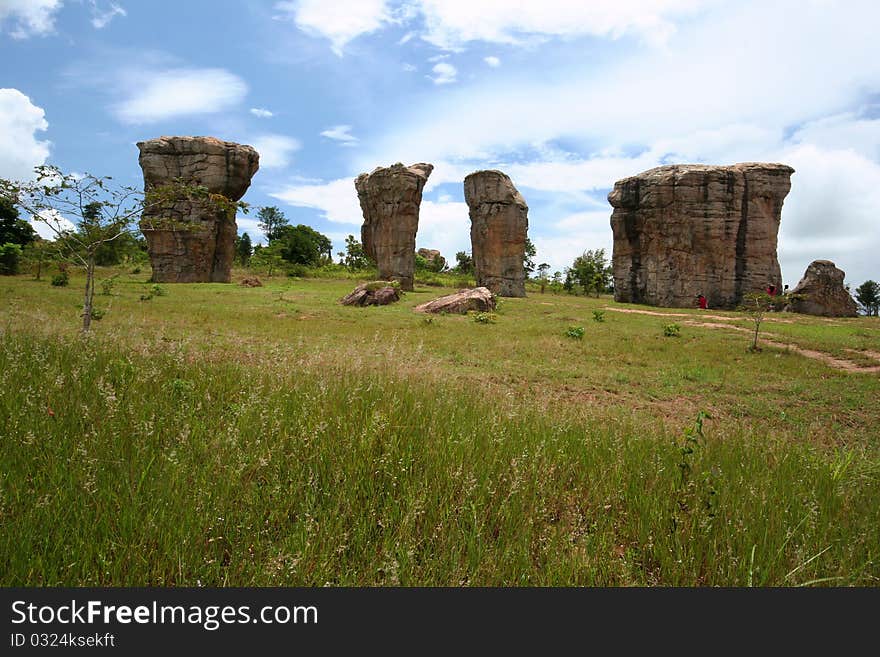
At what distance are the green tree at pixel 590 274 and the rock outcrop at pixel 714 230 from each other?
1277 cm

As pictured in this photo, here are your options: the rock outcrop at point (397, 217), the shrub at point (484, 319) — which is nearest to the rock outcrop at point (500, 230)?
the rock outcrop at point (397, 217)

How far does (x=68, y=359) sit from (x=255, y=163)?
1458 inches

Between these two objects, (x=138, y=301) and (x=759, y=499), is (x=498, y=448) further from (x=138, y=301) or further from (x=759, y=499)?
(x=138, y=301)

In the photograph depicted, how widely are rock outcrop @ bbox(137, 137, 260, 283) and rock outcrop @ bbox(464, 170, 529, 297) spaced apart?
19236mm

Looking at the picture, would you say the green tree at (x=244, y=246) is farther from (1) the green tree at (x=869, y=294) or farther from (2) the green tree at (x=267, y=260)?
(1) the green tree at (x=869, y=294)

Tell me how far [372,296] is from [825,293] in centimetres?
3219

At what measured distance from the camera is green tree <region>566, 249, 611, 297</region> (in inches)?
2083

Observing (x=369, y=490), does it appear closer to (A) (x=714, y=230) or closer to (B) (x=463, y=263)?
(A) (x=714, y=230)

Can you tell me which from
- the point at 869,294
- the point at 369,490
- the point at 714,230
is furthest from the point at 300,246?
the point at 869,294

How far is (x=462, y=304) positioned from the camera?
72.8 ft

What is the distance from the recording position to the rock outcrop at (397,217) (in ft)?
118

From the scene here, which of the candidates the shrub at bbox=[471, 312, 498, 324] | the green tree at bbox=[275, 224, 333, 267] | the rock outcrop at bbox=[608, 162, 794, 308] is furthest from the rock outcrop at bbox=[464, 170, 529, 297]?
the green tree at bbox=[275, 224, 333, 267]

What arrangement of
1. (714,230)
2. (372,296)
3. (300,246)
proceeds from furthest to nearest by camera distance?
1. (300,246)
2. (714,230)
3. (372,296)

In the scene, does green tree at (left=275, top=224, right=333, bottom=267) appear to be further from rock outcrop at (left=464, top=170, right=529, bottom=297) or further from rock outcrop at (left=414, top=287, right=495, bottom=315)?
rock outcrop at (left=414, top=287, right=495, bottom=315)
